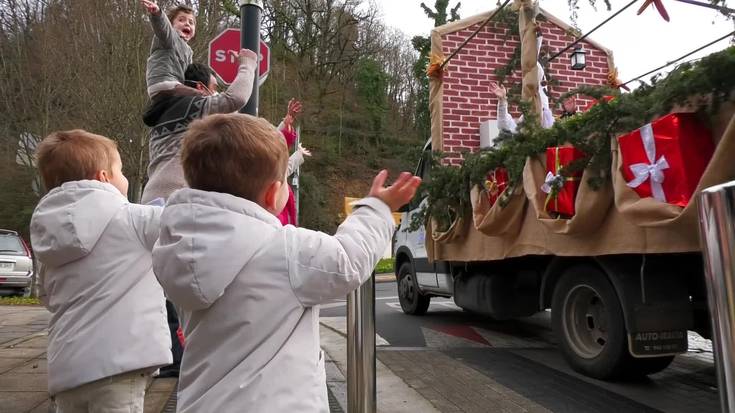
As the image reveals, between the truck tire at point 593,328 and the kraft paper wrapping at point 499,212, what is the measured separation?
0.57 metres

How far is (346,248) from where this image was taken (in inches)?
57.9

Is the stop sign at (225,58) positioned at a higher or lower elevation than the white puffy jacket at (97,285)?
higher

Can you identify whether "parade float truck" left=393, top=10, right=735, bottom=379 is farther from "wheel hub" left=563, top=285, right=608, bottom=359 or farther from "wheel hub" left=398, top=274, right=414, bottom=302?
"wheel hub" left=398, top=274, right=414, bottom=302

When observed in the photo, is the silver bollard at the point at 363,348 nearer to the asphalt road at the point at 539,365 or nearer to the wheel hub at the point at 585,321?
the asphalt road at the point at 539,365

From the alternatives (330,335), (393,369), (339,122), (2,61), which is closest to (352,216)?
(393,369)

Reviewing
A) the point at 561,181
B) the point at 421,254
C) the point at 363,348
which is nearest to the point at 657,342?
the point at 561,181

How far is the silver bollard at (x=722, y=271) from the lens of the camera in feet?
2.24

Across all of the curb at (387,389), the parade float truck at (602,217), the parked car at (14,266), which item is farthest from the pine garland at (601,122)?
the parked car at (14,266)

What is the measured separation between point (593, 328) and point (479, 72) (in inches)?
165

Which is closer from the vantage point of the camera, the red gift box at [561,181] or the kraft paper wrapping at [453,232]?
the red gift box at [561,181]

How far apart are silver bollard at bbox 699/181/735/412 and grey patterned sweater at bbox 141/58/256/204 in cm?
239

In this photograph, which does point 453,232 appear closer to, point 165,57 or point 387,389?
point 387,389

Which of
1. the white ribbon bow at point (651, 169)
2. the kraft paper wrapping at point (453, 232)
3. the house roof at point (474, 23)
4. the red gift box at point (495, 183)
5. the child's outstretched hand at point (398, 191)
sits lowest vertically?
the child's outstretched hand at point (398, 191)

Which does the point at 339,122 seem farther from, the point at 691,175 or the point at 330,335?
the point at 691,175
